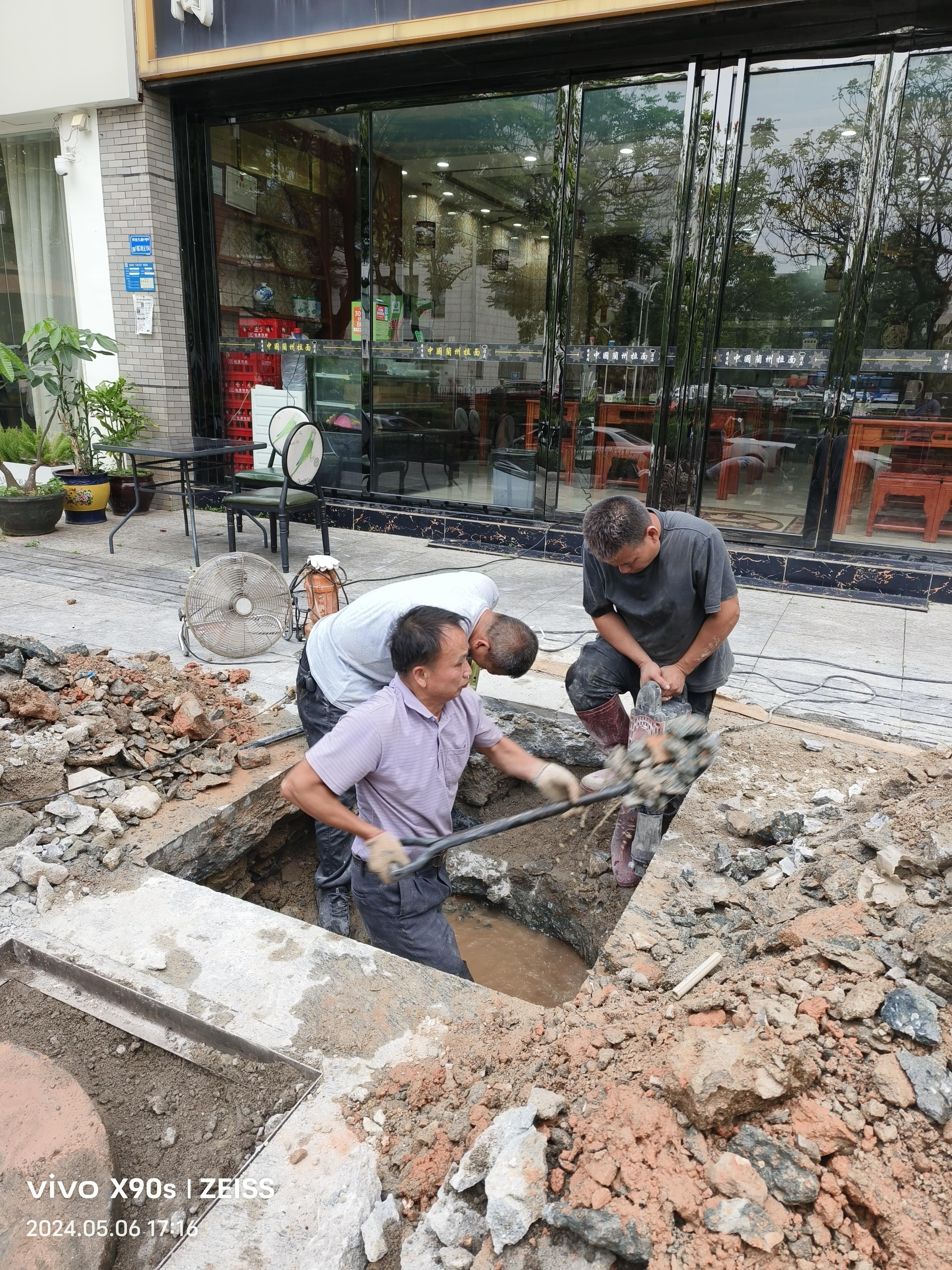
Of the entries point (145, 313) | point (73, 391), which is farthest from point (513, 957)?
point (73, 391)

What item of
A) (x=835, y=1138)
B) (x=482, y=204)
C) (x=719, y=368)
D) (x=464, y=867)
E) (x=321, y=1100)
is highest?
(x=482, y=204)

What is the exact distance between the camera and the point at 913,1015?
189 cm

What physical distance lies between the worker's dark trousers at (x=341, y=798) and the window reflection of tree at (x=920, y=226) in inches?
219

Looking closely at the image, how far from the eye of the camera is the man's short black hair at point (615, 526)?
3.25 meters

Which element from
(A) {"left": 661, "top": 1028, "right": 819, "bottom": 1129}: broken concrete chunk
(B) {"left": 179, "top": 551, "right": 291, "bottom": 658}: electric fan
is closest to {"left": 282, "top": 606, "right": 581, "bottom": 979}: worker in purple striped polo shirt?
(A) {"left": 661, "top": 1028, "right": 819, "bottom": 1129}: broken concrete chunk

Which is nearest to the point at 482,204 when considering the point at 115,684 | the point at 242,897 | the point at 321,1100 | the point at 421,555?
the point at 421,555

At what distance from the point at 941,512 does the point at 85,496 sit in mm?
8193

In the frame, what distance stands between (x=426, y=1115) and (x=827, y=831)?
1.89m

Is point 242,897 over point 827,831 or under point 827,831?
under

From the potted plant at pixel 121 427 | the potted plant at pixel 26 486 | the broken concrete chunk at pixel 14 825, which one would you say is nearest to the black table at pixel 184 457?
the potted plant at pixel 121 427

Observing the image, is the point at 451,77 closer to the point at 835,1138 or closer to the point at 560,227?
the point at 560,227

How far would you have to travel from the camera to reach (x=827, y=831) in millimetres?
3117

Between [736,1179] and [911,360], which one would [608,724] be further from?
[911,360]

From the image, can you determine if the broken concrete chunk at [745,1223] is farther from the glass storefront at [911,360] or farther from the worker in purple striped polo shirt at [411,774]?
the glass storefront at [911,360]
